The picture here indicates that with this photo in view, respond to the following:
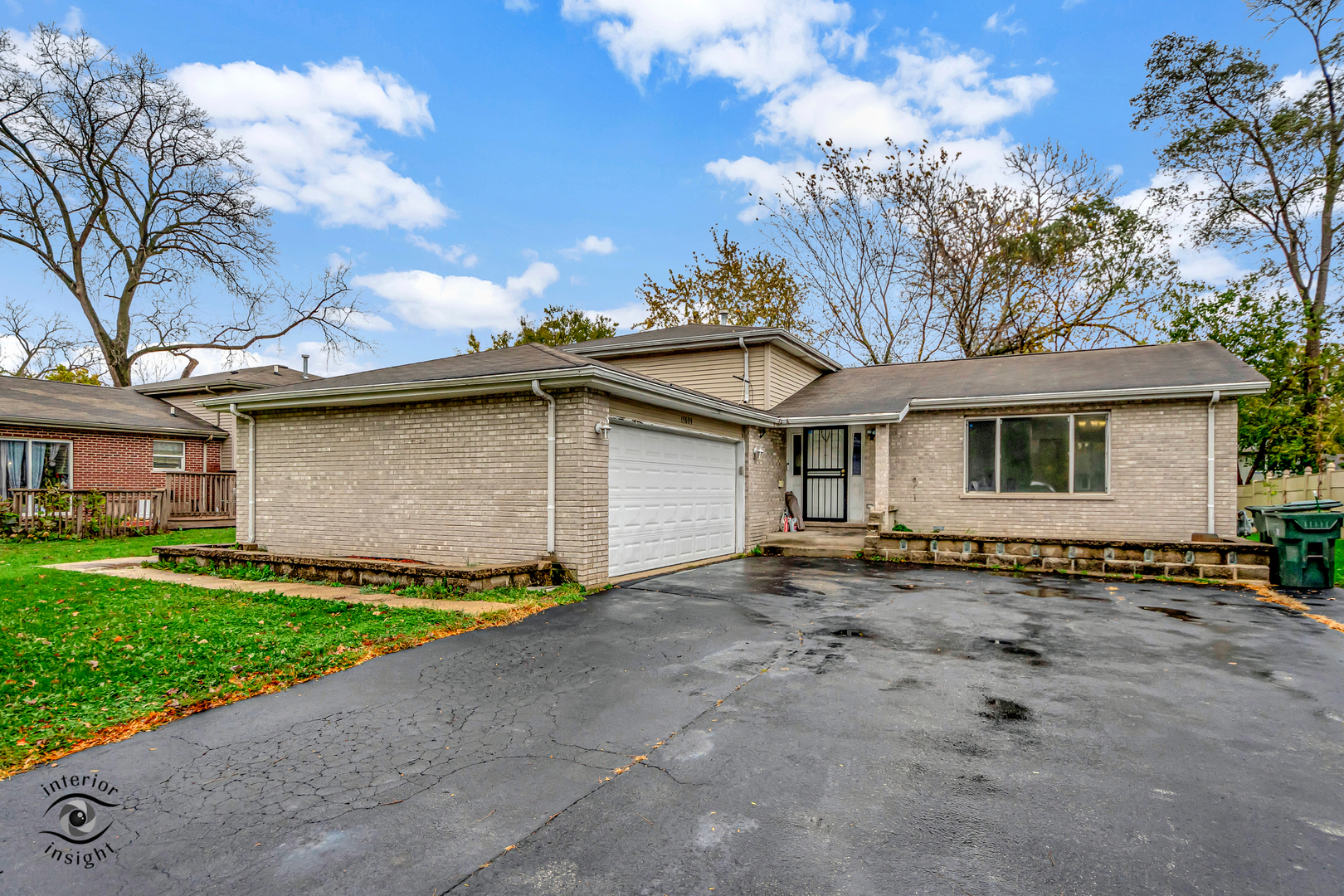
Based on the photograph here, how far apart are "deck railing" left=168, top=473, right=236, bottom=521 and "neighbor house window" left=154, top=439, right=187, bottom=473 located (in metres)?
2.98

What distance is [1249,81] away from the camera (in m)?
19.6

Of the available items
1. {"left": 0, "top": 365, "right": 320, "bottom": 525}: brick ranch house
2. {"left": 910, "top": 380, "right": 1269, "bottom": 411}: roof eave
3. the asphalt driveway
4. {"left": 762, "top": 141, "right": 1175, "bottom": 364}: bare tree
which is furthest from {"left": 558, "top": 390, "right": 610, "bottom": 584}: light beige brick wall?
{"left": 762, "top": 141, "right": 1175, "bottom": 364}: bare tree

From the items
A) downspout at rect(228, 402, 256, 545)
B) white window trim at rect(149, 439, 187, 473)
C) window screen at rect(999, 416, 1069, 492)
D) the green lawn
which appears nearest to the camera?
the green lawn

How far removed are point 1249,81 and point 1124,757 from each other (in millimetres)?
25768

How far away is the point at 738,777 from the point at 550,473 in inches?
223

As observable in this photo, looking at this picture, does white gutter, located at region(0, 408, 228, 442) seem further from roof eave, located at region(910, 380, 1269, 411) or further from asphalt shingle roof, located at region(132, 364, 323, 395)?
roof eave, located at region(910, 380, 1269, 411)

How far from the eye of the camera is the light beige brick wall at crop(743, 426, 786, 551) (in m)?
12.8

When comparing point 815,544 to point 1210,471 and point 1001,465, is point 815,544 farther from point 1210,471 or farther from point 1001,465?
point 1210,471

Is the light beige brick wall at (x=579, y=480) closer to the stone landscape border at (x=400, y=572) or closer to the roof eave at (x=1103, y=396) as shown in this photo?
the stone landscape border at (x=400, y=572)

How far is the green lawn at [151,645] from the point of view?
3.89m

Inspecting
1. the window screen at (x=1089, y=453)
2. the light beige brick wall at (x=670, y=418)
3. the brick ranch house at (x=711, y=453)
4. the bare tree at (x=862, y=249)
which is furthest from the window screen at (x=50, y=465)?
the bare tree at (x=862, y=249)

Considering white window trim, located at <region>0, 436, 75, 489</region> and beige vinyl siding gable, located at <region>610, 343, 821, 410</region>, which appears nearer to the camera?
beige vinyl siding gable, located at <region>610, 343, 821, 410</region>

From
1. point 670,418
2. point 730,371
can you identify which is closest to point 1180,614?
point 670,418

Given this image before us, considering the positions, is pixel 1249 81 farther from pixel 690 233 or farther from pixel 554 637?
pixel 554 637
